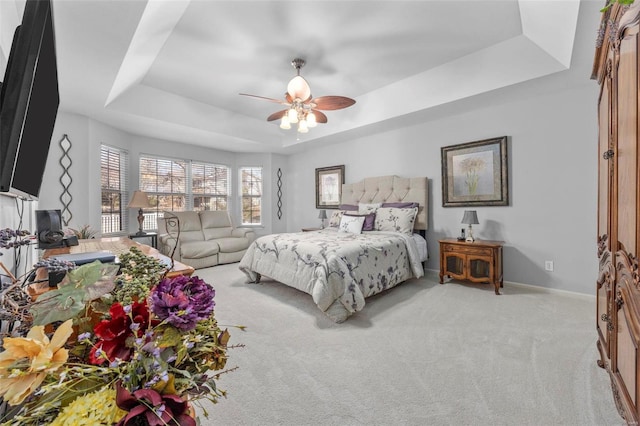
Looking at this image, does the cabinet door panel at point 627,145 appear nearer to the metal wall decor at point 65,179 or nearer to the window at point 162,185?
the metal wall decor at point 65,179

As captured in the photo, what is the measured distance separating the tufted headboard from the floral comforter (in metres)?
0.69

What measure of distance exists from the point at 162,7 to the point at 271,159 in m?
4.33

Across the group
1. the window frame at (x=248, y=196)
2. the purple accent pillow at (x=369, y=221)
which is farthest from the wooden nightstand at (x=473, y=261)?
the window frame at (x=248, y=196)

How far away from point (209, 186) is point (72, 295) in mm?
6051

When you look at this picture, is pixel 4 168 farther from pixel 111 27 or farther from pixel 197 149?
pixel 197 149

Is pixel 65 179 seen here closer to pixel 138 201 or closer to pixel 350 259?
pixel 138 201

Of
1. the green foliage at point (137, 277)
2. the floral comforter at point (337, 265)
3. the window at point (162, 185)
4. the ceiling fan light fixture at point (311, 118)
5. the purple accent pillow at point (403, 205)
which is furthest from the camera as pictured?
the window at point (162, 185)

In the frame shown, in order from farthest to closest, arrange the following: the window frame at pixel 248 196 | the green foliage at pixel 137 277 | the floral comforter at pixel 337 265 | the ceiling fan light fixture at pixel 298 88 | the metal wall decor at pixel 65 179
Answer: the window frame at pixel 248 196
the metal wall decor at pixel 65 179
the ceiling fan light fixture at pixel 298 88
the floral comforter at pixel 337 265
the green foliage at pixel 137 277

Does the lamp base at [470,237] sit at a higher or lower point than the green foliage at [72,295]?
lower

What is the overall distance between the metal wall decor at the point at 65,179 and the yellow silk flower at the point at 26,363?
4547mm

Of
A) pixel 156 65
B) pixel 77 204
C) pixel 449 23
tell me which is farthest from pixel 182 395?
pixel 77 204

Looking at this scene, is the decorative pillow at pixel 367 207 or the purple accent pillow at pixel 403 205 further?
the decorative pillow at pixel 367 207

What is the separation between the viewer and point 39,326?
1.43 ft

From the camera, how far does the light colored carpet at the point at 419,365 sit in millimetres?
1455
